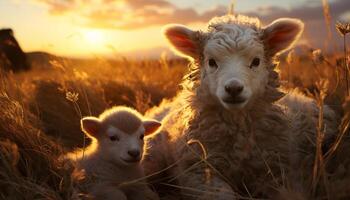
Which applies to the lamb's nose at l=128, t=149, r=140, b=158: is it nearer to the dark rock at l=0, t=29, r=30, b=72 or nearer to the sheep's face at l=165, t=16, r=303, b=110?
the sheep's face at l=165, t=16, r=303, b=110

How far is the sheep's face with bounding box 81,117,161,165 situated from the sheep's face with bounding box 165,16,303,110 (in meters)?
0.78

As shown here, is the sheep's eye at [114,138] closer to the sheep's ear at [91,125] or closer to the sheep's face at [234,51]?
the sheep's ear at [91,125]

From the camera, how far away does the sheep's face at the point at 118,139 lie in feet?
15.0

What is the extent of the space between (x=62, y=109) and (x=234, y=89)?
4191 mm

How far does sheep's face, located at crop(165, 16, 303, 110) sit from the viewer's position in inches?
175

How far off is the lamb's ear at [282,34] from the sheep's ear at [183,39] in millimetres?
697

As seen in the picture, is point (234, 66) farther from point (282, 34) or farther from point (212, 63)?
point (282, 34)

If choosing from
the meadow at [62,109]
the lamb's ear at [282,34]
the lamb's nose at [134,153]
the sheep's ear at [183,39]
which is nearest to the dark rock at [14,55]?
the meadow at [62,109]

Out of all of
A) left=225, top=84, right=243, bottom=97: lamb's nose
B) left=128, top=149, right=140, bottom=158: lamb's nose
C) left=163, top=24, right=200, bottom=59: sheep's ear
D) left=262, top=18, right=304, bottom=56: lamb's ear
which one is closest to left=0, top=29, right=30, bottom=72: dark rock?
left=163, top=24, right=200, bottom=59: sheep's ear

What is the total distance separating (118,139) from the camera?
4.78 metres

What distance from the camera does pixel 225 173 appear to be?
15.6ft

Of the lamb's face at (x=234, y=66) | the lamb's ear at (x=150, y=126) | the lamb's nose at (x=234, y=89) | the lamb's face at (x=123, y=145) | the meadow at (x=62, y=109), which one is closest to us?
the meadow at (x=62, y=109)

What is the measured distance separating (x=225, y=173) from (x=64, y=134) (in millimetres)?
3070

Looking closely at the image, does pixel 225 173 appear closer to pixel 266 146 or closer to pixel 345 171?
pixel 266 146
